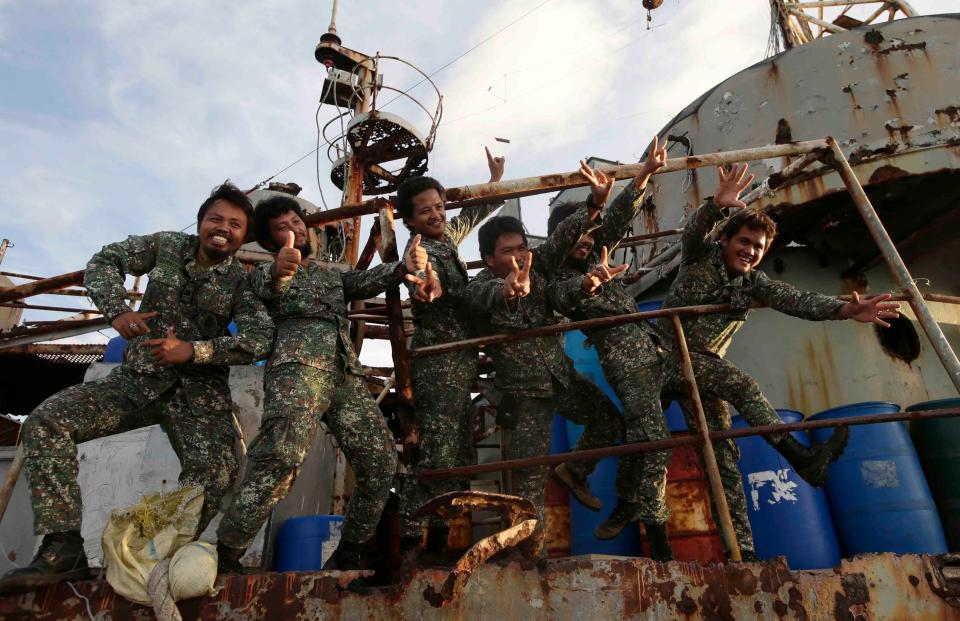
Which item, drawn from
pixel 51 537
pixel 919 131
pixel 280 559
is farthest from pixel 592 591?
pixel 919 131

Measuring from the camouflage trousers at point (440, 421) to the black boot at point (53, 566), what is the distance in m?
1.24

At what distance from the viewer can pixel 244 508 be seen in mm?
2268

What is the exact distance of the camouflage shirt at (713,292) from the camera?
3283 mm

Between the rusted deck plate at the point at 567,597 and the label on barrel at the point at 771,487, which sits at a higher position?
the label on barrel at the point at 771,487

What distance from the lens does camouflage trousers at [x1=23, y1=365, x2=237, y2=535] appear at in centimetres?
224

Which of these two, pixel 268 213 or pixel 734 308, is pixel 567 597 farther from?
pixel 268 213

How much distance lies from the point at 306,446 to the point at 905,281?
2875 millimetres

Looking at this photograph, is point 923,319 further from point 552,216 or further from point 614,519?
point 552,216

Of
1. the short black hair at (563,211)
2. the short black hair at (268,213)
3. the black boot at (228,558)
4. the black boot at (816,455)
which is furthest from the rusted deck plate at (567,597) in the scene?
the short black hair at (563,211)

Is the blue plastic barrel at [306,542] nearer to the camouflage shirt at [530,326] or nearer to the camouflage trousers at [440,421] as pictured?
the camouflage trousers at [440,421]

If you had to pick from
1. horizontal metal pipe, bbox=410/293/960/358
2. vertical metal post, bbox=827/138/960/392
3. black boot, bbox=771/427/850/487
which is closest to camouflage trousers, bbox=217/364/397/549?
horizontal metal pipe, bbox=410/293/960/358

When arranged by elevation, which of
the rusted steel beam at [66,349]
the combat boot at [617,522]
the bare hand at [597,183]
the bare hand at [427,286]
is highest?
the rusted steel beam at [66,349]

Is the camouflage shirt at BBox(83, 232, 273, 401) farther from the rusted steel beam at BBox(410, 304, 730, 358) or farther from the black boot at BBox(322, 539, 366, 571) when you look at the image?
the black boot at BBox(322, 539, 366, 571)

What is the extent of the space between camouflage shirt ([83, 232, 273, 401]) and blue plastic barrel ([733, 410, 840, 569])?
2.92m
